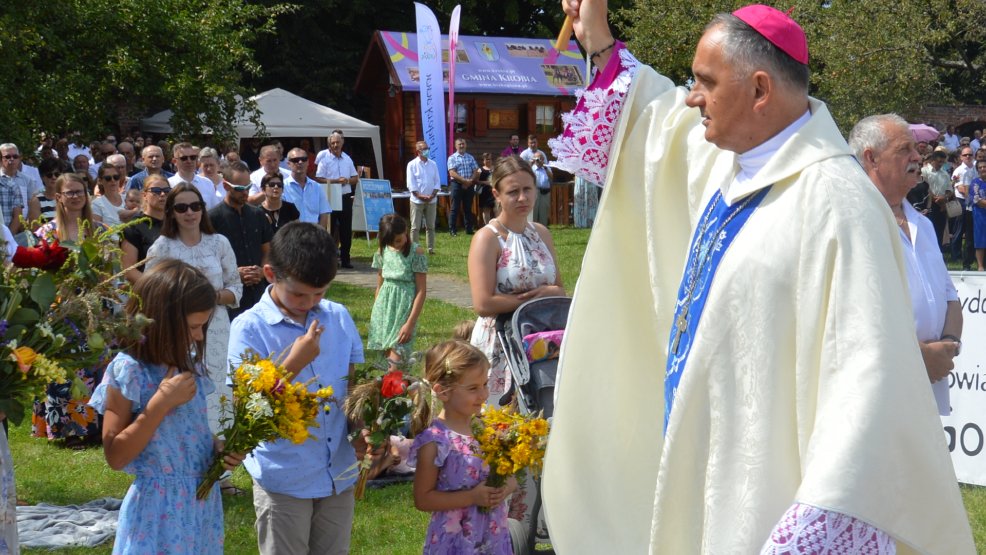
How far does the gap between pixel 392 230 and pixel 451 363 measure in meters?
4.31

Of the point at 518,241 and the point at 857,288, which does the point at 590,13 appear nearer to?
the point at 857,288

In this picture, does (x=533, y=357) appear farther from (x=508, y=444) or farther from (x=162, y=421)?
(x=162, y=421)

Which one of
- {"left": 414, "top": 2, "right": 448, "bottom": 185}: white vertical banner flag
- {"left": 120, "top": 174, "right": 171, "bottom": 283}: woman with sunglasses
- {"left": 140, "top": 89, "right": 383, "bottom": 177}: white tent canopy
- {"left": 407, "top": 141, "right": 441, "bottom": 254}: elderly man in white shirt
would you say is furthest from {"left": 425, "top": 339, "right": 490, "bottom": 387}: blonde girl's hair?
{"left": 140, "top": 89, "right": 383, "bottom": 177}: white tent canopy

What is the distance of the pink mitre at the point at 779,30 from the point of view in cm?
273

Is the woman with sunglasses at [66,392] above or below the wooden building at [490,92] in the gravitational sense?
below

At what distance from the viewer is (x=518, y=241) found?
→ 5.65 m

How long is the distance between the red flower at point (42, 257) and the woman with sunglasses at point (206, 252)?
3.37 metres

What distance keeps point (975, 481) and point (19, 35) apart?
1115 cm

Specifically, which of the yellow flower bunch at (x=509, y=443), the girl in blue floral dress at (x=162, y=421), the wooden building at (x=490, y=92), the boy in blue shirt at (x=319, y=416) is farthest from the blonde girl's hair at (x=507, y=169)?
the wooden building at (x=490, y=92)

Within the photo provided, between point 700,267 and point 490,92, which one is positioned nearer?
point 700,267

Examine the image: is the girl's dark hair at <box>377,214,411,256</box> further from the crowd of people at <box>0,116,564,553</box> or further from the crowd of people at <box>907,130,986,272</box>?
the crowd of people at <box>907,130,986,272</box>

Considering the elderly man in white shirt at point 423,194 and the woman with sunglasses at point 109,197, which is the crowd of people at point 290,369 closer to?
the woman with sunglasses at point 109,197

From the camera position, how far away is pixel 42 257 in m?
3.46

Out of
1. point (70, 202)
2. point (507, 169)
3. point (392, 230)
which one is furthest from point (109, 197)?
point (507, 169)
